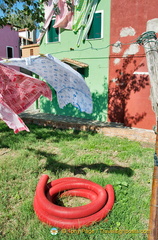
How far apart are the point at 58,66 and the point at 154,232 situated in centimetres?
294

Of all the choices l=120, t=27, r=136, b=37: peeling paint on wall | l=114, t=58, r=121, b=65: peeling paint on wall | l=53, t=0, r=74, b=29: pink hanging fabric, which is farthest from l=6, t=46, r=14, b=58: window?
l=120, t=27, r=136, b=37: peeling paint on wall

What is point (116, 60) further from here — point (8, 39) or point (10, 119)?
point (8, 39)

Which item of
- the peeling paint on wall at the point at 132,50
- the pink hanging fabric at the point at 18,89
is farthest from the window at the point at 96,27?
the pink hanging fabric at the point at 18,89

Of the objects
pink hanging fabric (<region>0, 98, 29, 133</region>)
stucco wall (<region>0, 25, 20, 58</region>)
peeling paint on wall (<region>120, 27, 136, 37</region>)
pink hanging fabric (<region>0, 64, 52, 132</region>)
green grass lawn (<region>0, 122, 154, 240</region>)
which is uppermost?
stucco wall (<region>0, 25, 20, 58</region>)

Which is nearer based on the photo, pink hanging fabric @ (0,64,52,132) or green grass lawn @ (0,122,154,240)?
green grass lawn @ (0,122,154,240)

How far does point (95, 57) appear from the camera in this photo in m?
10.0

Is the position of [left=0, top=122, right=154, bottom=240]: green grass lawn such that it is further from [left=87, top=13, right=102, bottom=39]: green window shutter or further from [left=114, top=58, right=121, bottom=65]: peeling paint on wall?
[left=87, top=13, right=102, bottom=39]: green window shutter

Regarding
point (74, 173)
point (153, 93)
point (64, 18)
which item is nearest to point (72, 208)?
point (74, 173)

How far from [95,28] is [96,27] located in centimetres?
7

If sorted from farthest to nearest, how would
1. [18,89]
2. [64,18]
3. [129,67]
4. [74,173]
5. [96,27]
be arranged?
[64,18]
[96,27]
[129,67]
[74,173]
[18,89]

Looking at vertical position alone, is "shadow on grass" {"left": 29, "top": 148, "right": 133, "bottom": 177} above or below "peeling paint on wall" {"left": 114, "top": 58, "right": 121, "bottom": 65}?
below

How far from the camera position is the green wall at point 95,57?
31.4ft

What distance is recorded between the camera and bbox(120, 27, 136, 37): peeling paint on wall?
8906 millimetres

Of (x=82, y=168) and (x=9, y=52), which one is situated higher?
(x=9, y=52)
